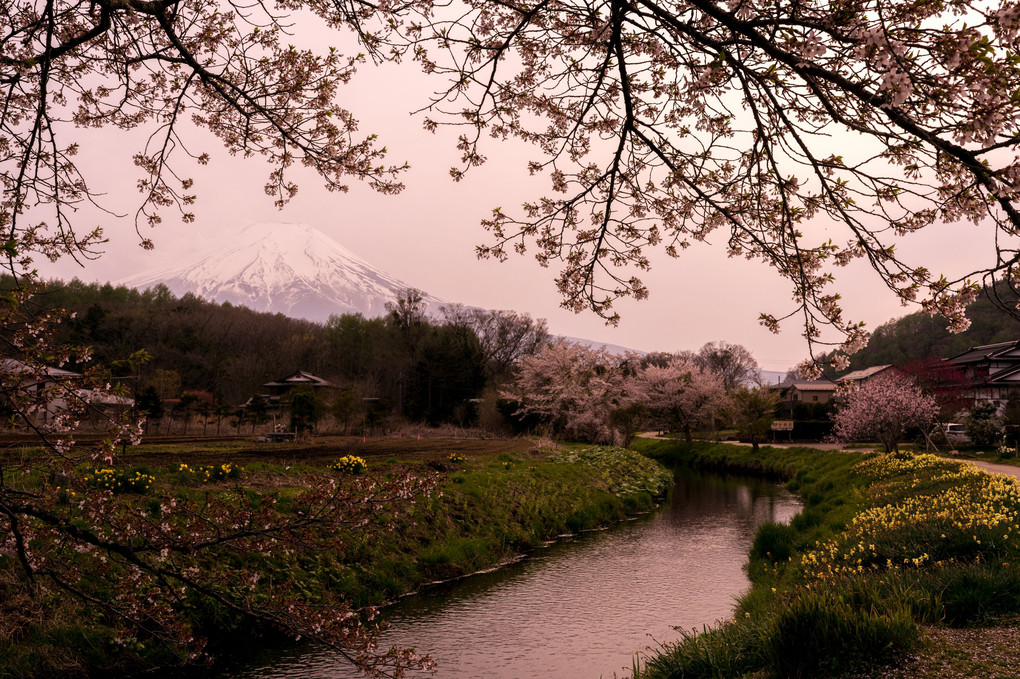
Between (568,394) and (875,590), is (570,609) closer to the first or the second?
(875,590)

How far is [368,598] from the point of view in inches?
406

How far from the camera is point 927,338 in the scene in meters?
69.1

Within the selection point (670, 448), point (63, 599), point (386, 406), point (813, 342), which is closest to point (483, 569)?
point (63, 599)

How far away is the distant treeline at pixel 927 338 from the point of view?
5991 centimetres

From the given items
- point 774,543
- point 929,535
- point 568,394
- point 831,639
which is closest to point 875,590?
point 831,639

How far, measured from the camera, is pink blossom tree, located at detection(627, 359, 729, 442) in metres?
40.5

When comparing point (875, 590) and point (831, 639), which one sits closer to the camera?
point (831, 639)

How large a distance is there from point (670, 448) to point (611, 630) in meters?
33.3

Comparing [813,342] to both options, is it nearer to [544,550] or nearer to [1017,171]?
[1017,171]

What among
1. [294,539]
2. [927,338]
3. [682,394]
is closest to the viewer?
[294,539]

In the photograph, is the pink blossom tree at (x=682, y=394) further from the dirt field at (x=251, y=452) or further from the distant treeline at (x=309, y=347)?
the dirt field at (x=251, y=452)

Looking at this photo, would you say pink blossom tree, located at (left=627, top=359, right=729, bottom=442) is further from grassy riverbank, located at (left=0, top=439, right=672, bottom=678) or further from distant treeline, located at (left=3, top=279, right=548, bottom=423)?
grassy riverbank, located at (left=0, top=439, right=672, bottom=678)

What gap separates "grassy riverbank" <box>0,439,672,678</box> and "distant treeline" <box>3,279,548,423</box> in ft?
84.2

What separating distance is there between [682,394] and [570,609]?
3230 centimetres
